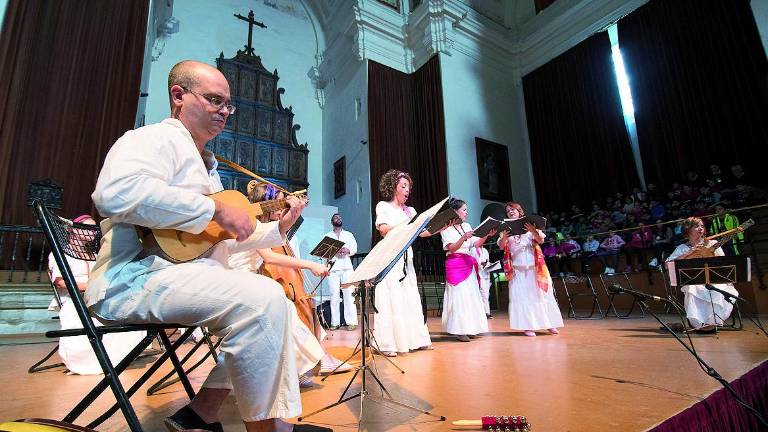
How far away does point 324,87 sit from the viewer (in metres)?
14.0

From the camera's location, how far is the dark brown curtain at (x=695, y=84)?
332 inches

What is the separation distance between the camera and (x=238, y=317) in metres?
1.12

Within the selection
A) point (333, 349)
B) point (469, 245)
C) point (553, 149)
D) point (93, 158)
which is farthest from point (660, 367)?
point (553, 149)

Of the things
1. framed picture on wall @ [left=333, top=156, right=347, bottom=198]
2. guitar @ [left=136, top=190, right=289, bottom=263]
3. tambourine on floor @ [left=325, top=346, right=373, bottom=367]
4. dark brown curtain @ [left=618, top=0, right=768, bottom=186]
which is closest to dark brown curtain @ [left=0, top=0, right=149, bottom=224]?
tambourine on floor @ [left=325, top=346, right=373, bottom=367]

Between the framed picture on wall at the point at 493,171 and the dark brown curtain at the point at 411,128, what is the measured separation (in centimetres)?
136

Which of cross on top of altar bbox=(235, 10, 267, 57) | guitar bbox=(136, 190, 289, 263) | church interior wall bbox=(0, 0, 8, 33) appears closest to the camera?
guitar bbox=(136, 190, 289, 263)

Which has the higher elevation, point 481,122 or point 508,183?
point 481,122

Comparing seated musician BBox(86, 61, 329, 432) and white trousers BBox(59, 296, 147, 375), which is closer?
seated musician BBox(86, 61, 329, 432)

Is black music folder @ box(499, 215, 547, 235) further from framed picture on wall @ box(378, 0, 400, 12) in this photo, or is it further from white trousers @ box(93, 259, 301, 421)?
framed picture on wall @ box(378, 0, 400, 12)

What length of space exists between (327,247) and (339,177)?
8.85 metres

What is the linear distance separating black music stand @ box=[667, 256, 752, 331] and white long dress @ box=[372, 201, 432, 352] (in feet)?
8.66

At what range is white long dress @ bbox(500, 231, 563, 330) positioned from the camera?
455cm

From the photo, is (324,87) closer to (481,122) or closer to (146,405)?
(481,122)

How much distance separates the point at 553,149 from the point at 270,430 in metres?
12.6
